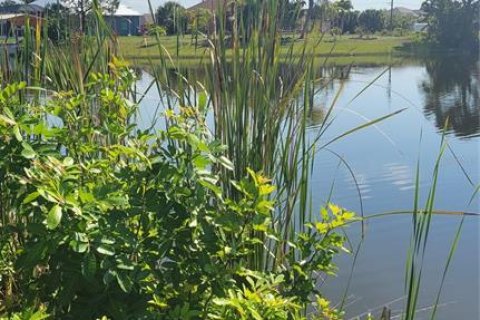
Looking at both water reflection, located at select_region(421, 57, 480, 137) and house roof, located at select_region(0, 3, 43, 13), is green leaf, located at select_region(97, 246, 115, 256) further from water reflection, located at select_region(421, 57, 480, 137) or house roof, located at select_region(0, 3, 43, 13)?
water reflection, located at select_region(421, 57, 480, 137)

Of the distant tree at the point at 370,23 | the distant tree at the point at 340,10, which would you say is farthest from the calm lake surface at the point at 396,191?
the distant tree at the point at 370,23

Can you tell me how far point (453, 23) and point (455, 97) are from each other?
2119 centimetres

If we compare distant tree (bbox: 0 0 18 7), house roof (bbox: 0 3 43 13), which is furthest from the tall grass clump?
distant tree (bbox: 0 0 18 7)

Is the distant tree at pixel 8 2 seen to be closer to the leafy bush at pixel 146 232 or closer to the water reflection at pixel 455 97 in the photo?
the leafy bush at pixel 146 232

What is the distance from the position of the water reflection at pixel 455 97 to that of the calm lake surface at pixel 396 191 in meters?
0.04

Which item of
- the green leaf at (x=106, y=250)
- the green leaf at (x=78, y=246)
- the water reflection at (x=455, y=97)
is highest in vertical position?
the green leaf at (x=78, y=246)

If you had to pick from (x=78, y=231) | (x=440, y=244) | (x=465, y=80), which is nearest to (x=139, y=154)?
(x=78, y=231)

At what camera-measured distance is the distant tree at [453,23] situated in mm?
33781

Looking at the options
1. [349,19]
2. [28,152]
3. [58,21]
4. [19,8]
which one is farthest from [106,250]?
[349,19]

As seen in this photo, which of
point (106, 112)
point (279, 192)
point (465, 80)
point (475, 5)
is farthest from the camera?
point (475, 5)

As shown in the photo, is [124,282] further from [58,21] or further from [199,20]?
[58,21]

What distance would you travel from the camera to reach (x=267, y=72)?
2.11 meters

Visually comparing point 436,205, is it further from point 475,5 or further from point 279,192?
point 475,5

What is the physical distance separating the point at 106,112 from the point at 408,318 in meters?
1.04
